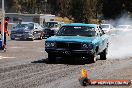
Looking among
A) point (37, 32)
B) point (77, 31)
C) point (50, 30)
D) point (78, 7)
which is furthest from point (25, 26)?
point (78, 7)

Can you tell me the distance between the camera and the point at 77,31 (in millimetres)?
18141

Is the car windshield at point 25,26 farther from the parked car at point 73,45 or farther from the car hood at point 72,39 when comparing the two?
the car hood at point 72,39

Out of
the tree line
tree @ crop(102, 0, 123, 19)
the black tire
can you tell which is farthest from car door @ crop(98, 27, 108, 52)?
tree @ crop(102, 0, 123, 19)

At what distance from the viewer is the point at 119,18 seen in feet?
317

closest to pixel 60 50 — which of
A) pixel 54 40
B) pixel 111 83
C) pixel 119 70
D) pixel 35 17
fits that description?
pixel 54 40

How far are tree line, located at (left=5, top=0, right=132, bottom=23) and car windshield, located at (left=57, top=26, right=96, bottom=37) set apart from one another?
55.5 m

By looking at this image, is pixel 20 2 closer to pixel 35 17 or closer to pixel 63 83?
pixel 35 17

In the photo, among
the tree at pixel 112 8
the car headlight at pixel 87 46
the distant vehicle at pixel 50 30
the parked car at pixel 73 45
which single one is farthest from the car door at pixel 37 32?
the tree at pixel 112 8

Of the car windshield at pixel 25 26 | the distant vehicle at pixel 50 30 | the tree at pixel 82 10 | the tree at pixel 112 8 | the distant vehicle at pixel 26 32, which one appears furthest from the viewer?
the tree at pixel 112 8

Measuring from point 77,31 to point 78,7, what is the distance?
2253 inches

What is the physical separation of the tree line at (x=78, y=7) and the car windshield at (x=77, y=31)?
55.5m

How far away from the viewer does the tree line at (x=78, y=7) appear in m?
75.1

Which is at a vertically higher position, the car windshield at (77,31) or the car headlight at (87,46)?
the car windshield at (77,31)

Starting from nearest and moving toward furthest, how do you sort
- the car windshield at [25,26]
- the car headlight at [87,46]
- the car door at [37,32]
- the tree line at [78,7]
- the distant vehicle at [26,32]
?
Result: the car headlight at [87,46], the distant vehicle at [26,32], the car windshield at [25,26], the car door at [37,32], the tree line at [78,7]
